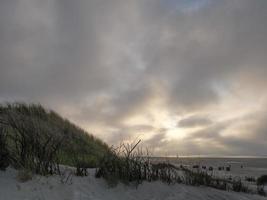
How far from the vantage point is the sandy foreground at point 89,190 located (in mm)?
7730

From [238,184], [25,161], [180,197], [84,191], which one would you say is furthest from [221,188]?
[25,161]

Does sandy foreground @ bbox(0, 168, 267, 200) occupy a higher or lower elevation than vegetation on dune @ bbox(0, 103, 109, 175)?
lower

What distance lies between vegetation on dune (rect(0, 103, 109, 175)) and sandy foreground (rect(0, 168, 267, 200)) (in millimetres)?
329

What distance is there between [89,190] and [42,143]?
10.5 feet

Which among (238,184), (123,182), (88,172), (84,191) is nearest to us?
(84,191)

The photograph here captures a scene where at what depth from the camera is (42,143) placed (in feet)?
36.2

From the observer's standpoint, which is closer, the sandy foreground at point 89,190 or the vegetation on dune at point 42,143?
the sandy foreground at point 89,190

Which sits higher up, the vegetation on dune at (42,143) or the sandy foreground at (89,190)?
the vegetation on dune at (42,143)

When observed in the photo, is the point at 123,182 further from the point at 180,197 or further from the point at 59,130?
the point at 59,130

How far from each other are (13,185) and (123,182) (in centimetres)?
232

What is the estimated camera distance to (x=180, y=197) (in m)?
8.62

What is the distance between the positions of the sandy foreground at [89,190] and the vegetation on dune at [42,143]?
329 mm

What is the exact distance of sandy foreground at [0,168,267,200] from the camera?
773 centimetres

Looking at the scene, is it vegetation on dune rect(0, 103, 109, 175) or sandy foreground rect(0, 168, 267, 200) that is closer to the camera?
sandy foreground rect(0, 168, 267, 200)
